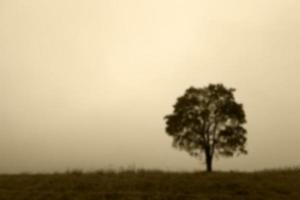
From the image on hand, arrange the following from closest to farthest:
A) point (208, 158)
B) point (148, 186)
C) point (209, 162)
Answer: point (148, 186) < point (209, 162) < point (208, 158)

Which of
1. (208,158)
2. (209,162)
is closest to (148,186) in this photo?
(209,162)

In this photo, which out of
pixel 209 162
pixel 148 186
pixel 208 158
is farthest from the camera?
pixel 208 158

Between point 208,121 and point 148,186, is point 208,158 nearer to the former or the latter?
point 208,121

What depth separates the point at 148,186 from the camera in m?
28.8

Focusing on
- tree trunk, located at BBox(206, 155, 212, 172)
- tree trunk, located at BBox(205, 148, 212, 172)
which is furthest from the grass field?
tree trunk, located at BBox(205, 148, 212, 172)

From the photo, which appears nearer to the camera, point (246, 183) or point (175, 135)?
point (246, 183)

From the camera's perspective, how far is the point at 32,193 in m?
27.5

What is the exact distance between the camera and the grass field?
26.6 meters

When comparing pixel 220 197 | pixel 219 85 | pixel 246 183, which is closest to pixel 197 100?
pixel 219 85

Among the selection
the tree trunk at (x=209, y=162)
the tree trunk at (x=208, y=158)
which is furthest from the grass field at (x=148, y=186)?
the tree trunk at (x=208, y=158)

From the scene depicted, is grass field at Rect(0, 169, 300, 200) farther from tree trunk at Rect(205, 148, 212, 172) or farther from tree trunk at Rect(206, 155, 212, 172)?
tree trunk at Rect(205, 148, 212, 172)

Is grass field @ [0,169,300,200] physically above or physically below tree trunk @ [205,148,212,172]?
below

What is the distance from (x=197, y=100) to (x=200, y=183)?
2133 centimetres

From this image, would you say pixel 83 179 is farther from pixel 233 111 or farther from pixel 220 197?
pixel 233 111
